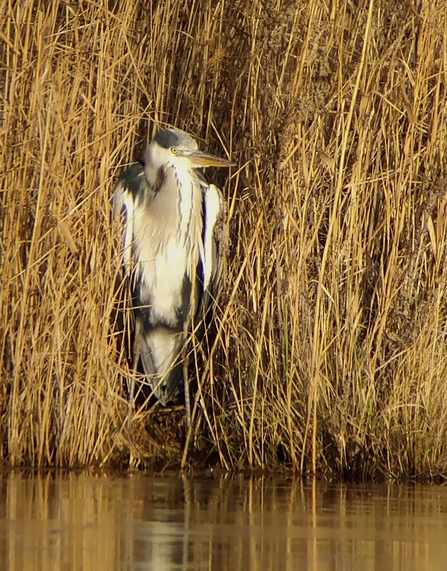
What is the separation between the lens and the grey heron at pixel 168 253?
5.82m

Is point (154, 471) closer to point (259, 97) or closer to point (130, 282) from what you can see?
point (130, 282)

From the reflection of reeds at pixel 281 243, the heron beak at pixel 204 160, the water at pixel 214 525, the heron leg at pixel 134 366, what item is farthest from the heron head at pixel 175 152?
the water at pixel 214 525

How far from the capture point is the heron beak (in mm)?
5714

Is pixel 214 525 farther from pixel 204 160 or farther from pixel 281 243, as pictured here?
pixel 204 160

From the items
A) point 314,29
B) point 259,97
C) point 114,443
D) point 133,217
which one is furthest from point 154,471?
point 314,29

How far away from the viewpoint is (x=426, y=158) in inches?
204

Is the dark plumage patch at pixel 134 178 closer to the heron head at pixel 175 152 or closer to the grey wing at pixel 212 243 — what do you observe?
the heron head at pixel 175 152

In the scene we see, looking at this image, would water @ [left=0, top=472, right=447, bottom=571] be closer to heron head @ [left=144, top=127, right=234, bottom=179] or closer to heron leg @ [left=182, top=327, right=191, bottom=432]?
heron leg @ [left=182, top=327, right=191, bottom=432]

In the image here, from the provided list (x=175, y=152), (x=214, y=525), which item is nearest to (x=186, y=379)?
(x=175, y=152)

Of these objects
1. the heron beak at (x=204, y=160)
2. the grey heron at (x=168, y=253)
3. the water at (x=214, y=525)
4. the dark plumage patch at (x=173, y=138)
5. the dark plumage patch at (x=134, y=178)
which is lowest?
the water at (x=214, y=525)

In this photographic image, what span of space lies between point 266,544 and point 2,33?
2.73m

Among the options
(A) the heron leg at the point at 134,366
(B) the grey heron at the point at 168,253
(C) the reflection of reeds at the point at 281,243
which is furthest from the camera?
(B) the grey heron at the point at 168,253

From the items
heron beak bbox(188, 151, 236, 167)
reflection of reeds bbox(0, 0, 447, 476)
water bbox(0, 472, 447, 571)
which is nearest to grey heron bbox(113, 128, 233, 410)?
heron beak bbox(188, 151, 236, 167)

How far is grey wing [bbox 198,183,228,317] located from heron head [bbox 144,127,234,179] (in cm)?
14
